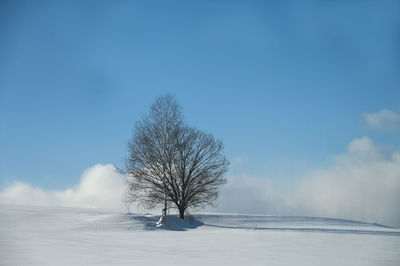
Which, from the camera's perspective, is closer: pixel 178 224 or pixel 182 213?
pixel 178 224

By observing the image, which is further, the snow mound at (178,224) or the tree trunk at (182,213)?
the tree trunk at (182,213)

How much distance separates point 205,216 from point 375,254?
25238 millimetres

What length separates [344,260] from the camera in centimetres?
1038

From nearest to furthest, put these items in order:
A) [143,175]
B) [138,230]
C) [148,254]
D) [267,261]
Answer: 1. [267,261]
2. [148,254]
3. [138,230]
4. [143,175]

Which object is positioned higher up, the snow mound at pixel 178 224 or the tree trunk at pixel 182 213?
the tree trunk at pixel 182 213

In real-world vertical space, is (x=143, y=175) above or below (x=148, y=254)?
above

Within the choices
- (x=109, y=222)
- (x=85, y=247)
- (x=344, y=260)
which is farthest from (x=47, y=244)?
(x=109, y=222)

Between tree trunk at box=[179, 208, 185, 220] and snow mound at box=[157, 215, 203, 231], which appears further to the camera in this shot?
tree trunk at box=[179, 208, 185, 220]

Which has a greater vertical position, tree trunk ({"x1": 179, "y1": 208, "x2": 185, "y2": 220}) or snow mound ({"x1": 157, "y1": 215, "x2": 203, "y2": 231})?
tree trunk ({"x1": 179, "y1": 208, "x2": 185, "y2": 220})

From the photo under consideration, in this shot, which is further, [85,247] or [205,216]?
[205,216]

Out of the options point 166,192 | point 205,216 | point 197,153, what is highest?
point 197,153

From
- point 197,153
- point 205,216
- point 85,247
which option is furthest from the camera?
point 205,216

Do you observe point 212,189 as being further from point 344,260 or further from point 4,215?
point 344,260

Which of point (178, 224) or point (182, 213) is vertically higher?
point (182, 213)
